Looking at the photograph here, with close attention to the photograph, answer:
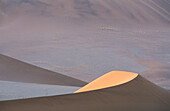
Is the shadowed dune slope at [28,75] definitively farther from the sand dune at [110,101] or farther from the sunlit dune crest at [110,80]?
the sand dune at [110,101]

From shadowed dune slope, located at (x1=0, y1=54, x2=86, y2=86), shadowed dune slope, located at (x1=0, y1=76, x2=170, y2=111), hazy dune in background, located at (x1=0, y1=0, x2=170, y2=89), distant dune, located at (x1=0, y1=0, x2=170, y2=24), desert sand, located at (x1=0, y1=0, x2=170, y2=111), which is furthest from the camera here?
distant dune, located at (x1=0, y1=0, x2=170, y2=24)

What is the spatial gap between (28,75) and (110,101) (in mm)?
3289

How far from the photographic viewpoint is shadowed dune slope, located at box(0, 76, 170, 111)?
6.01ft

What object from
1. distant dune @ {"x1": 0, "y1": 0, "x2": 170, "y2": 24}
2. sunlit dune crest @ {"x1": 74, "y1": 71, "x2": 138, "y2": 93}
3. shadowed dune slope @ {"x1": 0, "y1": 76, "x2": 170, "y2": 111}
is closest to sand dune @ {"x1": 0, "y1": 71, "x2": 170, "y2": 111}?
shadowed dune slope @ {"x1": 0, "y1": 76, "x2": 170, "y2": 111}

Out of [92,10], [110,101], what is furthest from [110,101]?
[92,10]

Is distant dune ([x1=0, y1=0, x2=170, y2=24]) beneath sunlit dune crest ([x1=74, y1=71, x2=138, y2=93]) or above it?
beneath

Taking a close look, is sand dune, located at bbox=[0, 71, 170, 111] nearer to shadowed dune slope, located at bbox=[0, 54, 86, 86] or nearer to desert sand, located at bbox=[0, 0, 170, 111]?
desert sand, located at bbox=[0, 0, 170, 111]

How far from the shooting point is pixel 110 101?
2090 mm

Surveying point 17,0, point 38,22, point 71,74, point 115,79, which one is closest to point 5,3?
point 17,0

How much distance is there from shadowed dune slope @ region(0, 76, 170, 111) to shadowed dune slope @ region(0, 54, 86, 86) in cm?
253

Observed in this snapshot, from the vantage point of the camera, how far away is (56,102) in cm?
190

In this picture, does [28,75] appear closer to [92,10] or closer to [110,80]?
[110,80]

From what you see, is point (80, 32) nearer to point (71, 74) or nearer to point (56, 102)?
point (71, 74)

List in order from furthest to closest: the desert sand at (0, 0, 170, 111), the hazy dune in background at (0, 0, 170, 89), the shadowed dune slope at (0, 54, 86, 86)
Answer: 1. the hazy dune in background at (0, 0, 170, 89)
2. the shadowed dune slope at (0, 54, 86, 86)
3. the desert sand at (0, 0, 170, 111)
